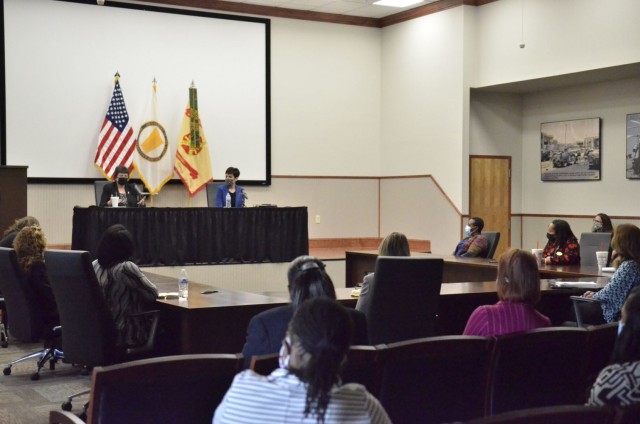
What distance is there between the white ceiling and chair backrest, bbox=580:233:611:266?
18.5ft

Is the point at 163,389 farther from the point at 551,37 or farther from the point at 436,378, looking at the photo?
the point at 551,37

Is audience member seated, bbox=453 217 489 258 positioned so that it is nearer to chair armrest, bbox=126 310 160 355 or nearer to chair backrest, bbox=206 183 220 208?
chair backrest, bbox=206 183 220 208

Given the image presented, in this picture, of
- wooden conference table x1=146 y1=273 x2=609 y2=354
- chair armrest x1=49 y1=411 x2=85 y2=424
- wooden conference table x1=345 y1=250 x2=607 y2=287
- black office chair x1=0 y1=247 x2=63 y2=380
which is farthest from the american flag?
chair armrest x1=49 y1=411 x2=85 y2=424

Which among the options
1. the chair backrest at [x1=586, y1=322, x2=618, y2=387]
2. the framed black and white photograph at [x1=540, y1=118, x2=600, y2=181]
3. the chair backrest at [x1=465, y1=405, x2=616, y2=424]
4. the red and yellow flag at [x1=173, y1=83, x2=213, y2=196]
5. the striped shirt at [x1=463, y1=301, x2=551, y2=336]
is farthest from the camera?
the red and yellow flag at [x1=173, y1=83, x2=213, y2=196]

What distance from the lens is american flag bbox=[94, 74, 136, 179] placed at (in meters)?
11.4

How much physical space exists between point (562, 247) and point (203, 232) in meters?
4.11

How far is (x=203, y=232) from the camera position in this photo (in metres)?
9.73

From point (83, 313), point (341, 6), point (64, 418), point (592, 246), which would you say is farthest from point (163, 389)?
point (341, 6)

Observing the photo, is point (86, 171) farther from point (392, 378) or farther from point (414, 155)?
point (392, 378)

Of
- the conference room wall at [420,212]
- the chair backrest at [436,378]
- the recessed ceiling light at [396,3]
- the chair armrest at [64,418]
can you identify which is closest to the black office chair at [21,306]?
the chair armrest at [64,418]

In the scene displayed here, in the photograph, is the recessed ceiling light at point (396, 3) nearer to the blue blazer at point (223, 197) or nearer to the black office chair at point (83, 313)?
the blue blazer at point (223, 197)

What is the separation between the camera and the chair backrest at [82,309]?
4605 mm

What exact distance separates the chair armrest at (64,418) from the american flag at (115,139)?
8.91 m

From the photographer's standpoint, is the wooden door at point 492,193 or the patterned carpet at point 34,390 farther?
the wooden door at point 492,193
